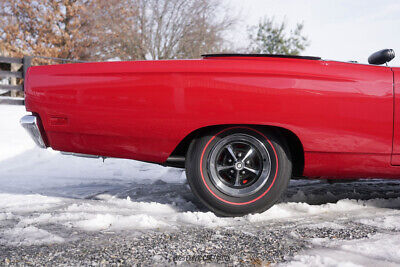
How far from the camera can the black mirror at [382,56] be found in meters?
2.63

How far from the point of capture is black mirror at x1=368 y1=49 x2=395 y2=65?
8.62 ft

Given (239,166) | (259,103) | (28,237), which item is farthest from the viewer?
(239,166)

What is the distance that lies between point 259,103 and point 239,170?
1.67 feet

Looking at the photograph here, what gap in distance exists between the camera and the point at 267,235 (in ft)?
7.01

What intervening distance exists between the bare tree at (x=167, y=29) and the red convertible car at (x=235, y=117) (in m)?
15.1

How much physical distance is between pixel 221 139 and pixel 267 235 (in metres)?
0.76

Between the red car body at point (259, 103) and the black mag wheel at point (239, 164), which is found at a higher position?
the red car body at point (259, 103)

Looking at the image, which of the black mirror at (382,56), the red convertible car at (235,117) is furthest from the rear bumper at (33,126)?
the black mirror at (382,56)

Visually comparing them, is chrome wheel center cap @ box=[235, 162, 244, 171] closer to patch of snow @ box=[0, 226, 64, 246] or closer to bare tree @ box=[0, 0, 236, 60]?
patch of snow @ box=[0, 226, 64, 246]

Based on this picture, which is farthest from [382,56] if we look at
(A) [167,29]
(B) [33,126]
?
(A) [167,29]

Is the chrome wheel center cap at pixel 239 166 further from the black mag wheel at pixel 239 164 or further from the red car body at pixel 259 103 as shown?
the red car body at pixel 259 103

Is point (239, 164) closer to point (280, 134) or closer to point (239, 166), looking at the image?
point (239, 166)

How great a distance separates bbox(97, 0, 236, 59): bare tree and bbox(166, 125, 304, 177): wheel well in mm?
15099

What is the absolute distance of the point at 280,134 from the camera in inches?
101
